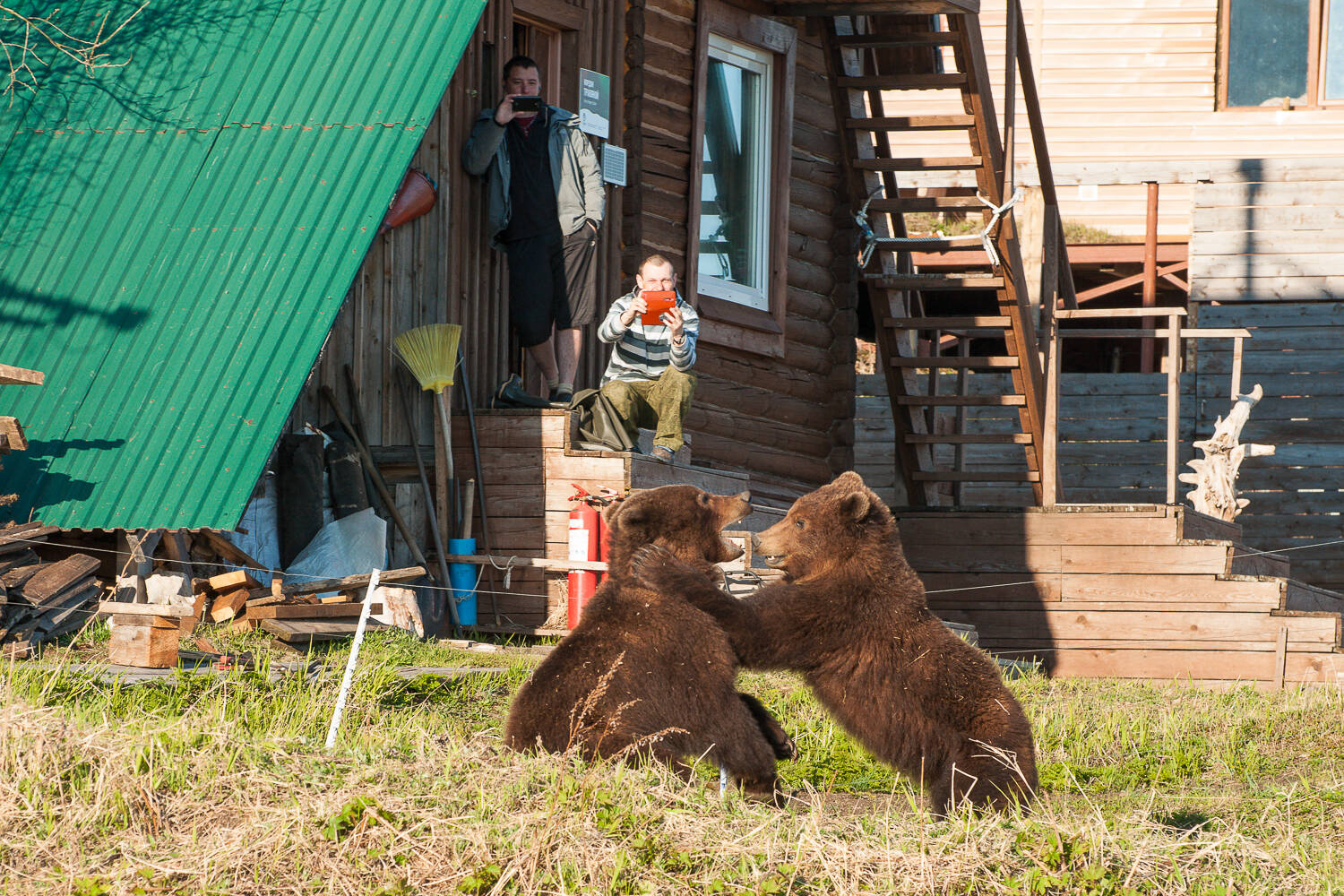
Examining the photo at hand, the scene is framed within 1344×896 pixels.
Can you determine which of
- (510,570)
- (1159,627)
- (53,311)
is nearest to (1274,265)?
(1159,627)

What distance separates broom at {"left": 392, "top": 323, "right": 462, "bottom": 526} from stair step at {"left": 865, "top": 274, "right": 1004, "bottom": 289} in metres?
4.72

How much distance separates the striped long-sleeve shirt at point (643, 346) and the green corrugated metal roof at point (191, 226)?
177cm

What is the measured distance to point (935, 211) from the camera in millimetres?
11953

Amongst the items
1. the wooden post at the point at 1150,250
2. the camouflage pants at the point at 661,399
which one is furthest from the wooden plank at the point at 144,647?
the wooden post at the point at 1150,250

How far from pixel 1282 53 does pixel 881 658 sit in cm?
1479

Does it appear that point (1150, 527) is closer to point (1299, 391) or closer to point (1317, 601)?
point (1317, 601)

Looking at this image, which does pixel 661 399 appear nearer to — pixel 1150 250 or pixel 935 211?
pixel 935 211

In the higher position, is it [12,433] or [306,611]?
[12,433]

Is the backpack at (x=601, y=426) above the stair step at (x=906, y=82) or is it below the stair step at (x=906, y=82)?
below

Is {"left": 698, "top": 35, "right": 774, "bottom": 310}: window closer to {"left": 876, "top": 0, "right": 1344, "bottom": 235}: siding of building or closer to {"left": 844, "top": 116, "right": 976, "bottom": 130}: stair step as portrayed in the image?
{"left": 844, "top": 116, "right": 976, "bottom": 130}: stair step

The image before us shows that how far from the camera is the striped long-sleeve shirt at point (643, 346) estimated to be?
9.14 m

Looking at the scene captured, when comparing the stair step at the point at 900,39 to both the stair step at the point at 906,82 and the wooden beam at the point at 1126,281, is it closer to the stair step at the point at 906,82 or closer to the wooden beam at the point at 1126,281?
the stair step at the point at 906,82

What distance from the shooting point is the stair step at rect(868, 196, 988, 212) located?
11797 mm

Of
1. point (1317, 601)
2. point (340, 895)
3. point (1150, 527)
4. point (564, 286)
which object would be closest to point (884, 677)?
point (340, 895)
